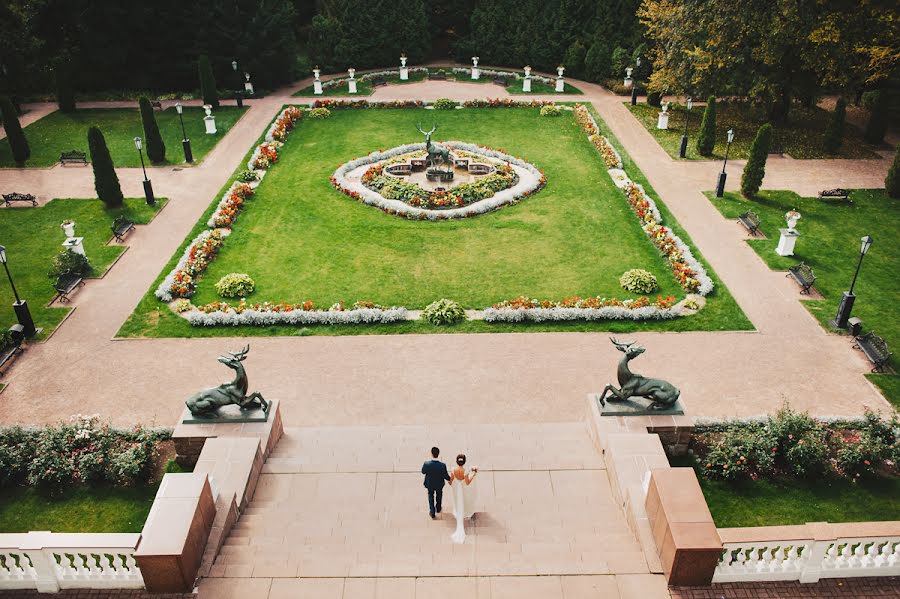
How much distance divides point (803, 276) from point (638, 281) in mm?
5267

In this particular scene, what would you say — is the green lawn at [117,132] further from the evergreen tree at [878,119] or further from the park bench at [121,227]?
the evergreen tree at [878,119]

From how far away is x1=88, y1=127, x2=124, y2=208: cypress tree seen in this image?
27422 millimetres

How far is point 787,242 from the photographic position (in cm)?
2444

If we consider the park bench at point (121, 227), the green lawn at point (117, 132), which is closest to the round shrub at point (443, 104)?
the green lawn at point (117, 132)

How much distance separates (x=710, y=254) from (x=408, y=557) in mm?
17209

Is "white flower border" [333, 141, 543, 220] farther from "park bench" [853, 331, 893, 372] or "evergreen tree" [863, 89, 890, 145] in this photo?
"evergreen tree" [863, 89, 890, 145]

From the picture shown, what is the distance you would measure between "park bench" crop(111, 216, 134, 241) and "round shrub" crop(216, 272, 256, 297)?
5765 mm

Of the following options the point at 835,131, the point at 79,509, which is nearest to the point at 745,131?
the point at 835,131

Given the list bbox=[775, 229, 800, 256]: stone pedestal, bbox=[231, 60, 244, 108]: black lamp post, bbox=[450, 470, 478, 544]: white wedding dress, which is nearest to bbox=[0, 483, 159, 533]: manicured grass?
bbox=[450, 470, 478, 544]: white wedding dress

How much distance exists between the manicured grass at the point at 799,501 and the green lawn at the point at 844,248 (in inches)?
157

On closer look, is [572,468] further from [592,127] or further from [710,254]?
[592,127]

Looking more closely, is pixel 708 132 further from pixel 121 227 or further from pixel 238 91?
pixel 238 91

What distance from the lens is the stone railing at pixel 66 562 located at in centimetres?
1114

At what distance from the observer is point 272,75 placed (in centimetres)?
4438
